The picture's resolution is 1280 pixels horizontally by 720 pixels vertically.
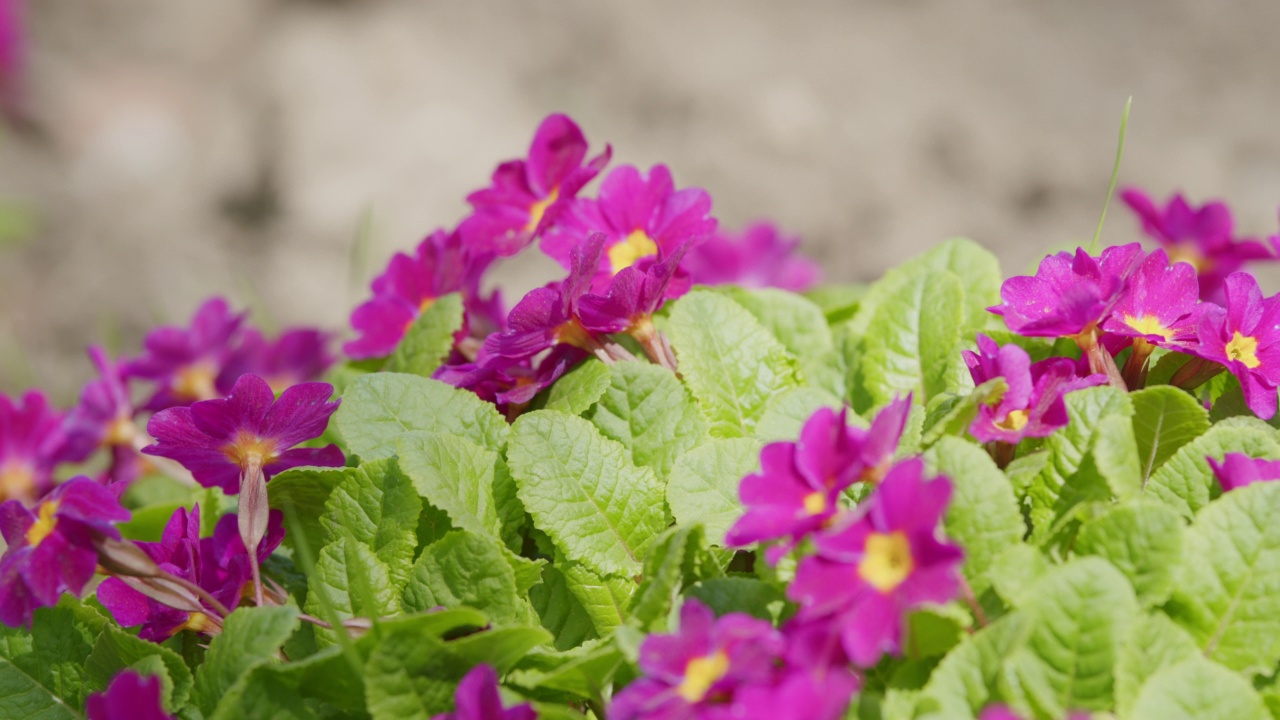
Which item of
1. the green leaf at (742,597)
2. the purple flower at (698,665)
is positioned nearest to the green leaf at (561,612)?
the green leaf at (742,597)

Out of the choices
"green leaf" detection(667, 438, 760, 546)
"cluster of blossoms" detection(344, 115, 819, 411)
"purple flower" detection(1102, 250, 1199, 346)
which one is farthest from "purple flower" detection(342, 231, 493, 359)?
"purple flower" detection(1102, 250, 1199, 346)

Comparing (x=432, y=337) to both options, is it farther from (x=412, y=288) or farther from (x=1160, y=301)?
(x=1160, y=301)

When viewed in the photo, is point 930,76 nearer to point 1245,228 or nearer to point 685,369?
point 1245,228

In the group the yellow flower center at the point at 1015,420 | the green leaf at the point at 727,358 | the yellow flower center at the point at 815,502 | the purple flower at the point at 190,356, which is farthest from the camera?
the purple flower at the point at 190,356

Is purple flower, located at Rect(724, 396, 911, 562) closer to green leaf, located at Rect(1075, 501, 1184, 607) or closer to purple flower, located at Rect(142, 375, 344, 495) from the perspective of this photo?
green leaf, located at Rect(1075, 501, 1184, 607)

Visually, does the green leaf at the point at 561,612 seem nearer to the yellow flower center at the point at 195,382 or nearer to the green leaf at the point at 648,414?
the green leaf at the point at 648,414

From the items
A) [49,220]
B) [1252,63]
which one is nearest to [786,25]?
[1252,63]

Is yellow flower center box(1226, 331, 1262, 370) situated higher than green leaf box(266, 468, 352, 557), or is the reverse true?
yellow flower center box(1226, 331, 1262, 370)

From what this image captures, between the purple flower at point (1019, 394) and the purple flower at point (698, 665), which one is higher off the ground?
the purple flower at point (1019, 394)
